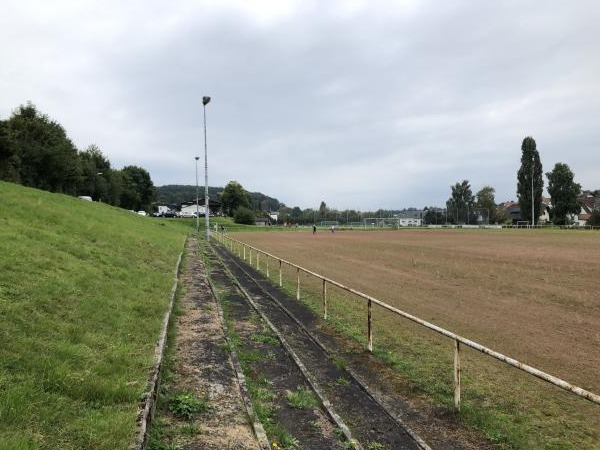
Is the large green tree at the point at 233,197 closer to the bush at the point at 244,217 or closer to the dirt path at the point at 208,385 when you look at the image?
the bush at the point at 244,217

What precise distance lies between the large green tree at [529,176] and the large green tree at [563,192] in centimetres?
322

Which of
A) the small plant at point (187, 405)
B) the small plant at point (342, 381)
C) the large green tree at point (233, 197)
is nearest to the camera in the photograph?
the small plant at point (187, 405)

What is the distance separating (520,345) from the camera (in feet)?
30.1

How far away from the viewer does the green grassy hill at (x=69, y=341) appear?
3.74 meters

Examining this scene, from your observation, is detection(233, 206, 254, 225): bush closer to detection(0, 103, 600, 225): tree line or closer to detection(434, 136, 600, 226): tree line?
detection(0, 103, 600, 225): tree line

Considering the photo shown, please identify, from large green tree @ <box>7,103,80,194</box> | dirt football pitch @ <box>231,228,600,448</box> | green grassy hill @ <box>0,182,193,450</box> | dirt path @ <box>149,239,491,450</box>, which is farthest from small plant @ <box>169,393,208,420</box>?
large green tree @ <box>7,103,80,194</box>

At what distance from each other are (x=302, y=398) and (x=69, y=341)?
9.47 ft

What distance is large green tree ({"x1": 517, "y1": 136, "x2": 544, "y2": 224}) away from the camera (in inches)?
3718

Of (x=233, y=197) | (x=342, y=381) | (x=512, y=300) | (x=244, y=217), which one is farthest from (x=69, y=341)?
(x=233, y=197)

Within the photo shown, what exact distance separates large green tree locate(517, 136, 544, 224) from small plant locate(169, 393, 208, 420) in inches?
3971

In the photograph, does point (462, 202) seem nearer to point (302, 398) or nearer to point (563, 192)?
point (563, 192)

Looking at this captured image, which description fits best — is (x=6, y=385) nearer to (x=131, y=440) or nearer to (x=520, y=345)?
(x=131, y=440)

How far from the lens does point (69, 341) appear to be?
18.0ft

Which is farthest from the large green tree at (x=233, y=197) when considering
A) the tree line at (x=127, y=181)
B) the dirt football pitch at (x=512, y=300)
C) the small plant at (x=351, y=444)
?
the small plant at (x=351, y=444)
